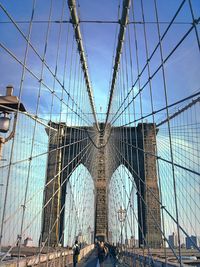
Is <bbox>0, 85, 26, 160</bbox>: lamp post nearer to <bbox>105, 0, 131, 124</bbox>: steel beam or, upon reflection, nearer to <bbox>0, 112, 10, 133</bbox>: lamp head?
<bbox>0, 112, 10, 133</bbox>: lamp head

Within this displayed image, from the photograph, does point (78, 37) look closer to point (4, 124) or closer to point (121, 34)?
point (121, 34)

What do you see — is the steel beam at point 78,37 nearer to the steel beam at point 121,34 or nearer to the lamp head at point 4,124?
the steel beam at point 121,34

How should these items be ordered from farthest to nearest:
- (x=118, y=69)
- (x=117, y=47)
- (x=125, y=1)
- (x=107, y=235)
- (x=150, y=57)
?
1. (x=107, y=235)
2. (x=118, y=69)
3. (x=117, y=47)
4. (x=125, y=1)
5. (x=150, y=57)

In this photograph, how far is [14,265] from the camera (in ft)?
11.5

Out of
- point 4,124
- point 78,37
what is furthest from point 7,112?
point 78,37

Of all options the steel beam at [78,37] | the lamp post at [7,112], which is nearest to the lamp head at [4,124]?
the lamp post at [7,112]

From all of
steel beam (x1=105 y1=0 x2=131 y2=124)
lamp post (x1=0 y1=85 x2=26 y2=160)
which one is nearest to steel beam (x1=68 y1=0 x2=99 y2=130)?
steel beam (x1=105 y1=0 x2=131 y2=124)

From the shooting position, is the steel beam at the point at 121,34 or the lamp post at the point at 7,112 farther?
the steel beam at the point at 121,34

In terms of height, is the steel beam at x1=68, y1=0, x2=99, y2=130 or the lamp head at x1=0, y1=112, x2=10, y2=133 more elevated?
the steel beam at x1=68, y1=0, x2=99, y2=130

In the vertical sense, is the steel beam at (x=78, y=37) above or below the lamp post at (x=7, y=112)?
above

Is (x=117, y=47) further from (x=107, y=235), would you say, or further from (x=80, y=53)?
(x=107, y=235)

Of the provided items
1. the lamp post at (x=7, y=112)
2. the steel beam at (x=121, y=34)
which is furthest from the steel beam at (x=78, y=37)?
the lamp post at (x=7, y=112)

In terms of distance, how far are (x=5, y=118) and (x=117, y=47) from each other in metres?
7.38

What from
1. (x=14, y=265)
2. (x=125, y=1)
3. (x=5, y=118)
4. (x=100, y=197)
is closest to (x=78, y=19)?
(x=125, y=1)
